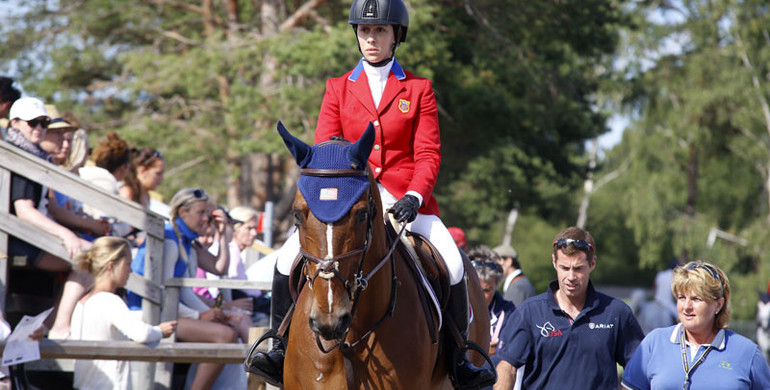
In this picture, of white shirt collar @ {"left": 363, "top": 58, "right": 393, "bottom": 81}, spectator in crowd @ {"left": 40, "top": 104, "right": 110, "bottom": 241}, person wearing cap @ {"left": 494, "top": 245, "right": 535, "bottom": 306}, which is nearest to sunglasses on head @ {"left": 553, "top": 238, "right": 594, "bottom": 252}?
white shirt collar @ {"left": 363, "top": 58, "right": 393, "bottom": 81}

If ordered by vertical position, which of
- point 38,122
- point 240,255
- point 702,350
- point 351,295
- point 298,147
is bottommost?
point 240,255

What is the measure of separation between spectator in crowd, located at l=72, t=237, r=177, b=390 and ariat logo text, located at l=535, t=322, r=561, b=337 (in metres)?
2.98

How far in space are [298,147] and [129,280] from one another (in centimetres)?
349

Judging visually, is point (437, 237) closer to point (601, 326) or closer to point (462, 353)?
point (462, 353)

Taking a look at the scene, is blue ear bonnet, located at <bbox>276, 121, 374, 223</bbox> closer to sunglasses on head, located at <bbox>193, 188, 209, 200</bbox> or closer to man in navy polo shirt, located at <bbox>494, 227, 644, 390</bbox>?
man in navy polo shirt, located at <bbox>494, 227, 644, 390</bbox>

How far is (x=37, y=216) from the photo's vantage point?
7340mm

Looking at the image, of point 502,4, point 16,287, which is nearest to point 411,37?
point 502,4

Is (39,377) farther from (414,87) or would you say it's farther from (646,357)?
(646,357)

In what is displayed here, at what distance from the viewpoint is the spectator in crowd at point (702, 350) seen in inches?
195

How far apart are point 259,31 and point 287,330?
1522 cm

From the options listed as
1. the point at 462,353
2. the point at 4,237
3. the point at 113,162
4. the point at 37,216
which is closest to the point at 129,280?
the point at 37,216

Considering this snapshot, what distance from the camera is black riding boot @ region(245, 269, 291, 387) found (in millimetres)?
5258

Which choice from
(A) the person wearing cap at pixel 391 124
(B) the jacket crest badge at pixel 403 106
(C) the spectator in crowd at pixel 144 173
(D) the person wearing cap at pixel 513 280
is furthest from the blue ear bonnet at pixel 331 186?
(C) the spectator in crowd at pixel 144 173

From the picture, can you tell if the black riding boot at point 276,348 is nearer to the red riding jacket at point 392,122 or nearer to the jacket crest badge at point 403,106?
the red riding jacket at point 392,122
